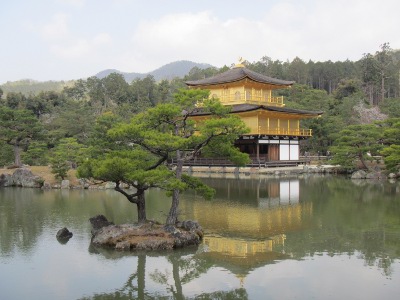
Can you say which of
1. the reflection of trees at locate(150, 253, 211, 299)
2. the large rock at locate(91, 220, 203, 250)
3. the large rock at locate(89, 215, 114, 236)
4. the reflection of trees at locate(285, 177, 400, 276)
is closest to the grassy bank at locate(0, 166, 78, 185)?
the large rock at locate(89, 215, 114, 236)

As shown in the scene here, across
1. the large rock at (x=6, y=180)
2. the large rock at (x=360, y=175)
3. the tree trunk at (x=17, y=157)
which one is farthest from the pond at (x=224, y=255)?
the tree trunk at (x=17, y=157)

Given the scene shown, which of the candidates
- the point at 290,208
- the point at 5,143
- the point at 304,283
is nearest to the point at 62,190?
the point at 5,143

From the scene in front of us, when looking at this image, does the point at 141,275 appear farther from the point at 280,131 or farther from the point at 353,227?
the point at 280,131

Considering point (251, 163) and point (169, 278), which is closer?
point (169, 278)

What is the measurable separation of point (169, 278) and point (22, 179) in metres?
20.0

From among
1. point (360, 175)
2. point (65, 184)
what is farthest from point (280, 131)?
point (65, 184)

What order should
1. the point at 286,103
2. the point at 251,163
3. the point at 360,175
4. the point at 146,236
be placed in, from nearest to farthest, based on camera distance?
the point at 146,236 < the point at 360,175 < the point at 251,163 < the point at 286,103

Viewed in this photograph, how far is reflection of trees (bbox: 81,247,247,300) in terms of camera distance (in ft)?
27.6

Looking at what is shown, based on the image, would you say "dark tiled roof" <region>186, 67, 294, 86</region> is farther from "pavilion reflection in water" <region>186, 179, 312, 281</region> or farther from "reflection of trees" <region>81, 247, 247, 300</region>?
"reflection of trees" <region>81, 247, 247, 300</region>

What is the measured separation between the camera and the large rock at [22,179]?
26.3m

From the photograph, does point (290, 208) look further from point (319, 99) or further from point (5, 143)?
point (319, 99)

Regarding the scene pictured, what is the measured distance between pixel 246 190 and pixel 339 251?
12266 millimetres

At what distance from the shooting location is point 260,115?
36.1 meters

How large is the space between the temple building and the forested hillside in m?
4.05
